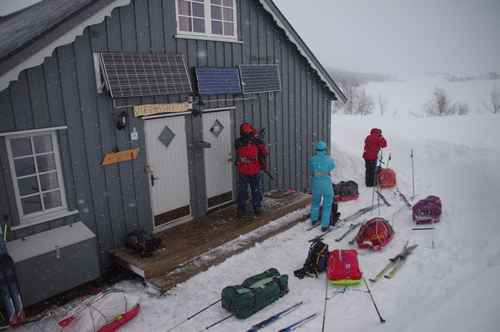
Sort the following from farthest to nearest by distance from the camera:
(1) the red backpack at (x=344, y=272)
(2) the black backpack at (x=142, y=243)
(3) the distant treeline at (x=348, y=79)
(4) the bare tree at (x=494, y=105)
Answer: (3) the distant treeline at (x=348, y=79), (4) the bare tree at (x=494, y=105), (2) the black backpack at (x=142, y=243), (1) the red backpack at (x=344, y=272)

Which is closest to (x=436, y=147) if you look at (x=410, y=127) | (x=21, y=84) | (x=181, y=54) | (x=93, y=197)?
(x=410, y=127)

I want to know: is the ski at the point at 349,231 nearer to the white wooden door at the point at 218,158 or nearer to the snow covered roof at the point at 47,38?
the white wooden door at the point at 218,158

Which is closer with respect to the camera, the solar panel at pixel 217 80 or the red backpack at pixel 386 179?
the solar panel at pixel 217 80

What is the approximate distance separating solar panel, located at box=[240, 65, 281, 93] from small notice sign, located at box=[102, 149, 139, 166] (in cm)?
330

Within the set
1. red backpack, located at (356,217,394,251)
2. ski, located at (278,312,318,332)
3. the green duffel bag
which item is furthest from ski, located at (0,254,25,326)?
red backpack, located at (356,217,394,251)

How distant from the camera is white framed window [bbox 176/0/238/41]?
7699 mm

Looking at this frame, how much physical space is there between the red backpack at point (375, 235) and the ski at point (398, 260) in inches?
16.2

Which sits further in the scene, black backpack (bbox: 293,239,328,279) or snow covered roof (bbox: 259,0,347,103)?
snow covered roof (bbox: 259,0,347,103)

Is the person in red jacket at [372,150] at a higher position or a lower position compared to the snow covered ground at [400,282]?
higher

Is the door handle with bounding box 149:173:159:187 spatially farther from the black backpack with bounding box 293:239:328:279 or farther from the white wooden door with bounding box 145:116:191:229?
the black backpack with bounding box 293:239:328:279

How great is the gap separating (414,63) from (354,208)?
107962mm

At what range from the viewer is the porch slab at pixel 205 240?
641 centimetres

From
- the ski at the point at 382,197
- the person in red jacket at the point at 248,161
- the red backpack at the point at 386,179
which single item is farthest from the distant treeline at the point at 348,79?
the person in red jacket at the point at 248,161

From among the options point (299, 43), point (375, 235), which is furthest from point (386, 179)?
point (299, 43)
